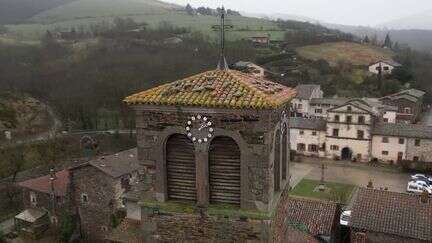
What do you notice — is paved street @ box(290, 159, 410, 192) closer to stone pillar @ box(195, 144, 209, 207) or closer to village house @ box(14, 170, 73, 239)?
village house @ box(14, 170, 73, 239)

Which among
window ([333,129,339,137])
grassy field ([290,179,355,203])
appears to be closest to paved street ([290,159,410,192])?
grassy field ([290,179,355,203])

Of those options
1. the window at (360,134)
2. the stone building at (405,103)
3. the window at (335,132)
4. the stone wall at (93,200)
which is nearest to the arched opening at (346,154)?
the window at (335,132)

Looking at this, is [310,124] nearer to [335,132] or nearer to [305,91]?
[335,132]

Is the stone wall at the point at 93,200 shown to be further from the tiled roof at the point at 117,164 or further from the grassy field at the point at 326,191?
the grassy field at the point at 326,191

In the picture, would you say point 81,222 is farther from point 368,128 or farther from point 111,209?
point 368,128

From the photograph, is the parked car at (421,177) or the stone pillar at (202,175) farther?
the parked car at (421,177)

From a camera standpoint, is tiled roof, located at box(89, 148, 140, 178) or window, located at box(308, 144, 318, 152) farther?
window, located at box(308, 144, 318, 152)
